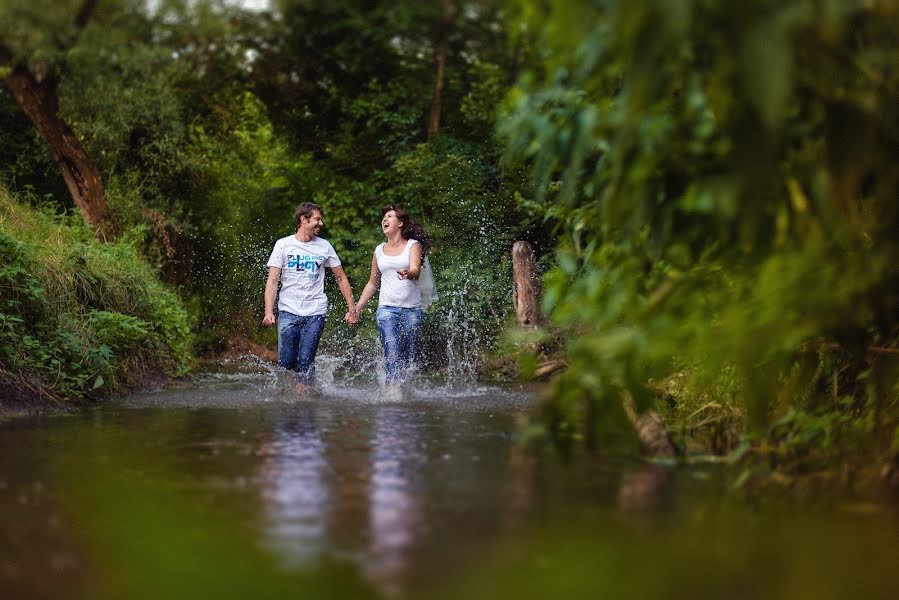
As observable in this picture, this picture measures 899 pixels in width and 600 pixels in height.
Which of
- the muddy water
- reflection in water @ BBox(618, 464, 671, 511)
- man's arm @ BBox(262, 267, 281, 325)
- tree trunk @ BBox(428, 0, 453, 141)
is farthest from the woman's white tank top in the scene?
tree trunk @ BBox(428, 0, 453, 141)

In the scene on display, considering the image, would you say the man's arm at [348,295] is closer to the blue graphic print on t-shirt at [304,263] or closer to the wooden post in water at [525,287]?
the blue graphic print on t-shirt at [304,263]

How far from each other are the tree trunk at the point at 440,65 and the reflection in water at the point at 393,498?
53.6 feet

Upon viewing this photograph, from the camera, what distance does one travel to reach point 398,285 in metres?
12.7

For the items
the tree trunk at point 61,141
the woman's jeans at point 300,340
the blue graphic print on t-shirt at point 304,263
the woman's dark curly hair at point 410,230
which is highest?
the tree trunk at point 61,141

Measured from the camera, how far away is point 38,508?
5.67m

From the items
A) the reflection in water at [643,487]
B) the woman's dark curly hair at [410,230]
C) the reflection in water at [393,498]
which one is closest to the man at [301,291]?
the woman's dark curly hair at [410,230]

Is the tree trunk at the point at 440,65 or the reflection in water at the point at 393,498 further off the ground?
the tree trunk at the point at 440,65

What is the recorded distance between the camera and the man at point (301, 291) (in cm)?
1260

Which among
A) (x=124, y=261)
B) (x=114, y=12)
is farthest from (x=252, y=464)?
(x=114, y=12)

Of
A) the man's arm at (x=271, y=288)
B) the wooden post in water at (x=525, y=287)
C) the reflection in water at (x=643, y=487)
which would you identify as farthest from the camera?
the wooden post in water at (x=525, y=287)

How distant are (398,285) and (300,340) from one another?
1181mm

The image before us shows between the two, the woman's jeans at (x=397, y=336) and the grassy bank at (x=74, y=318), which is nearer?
the grassy bank at (x=74, y=318)

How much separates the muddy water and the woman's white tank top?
12.8 ft

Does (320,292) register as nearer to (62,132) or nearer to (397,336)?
(397,336)
